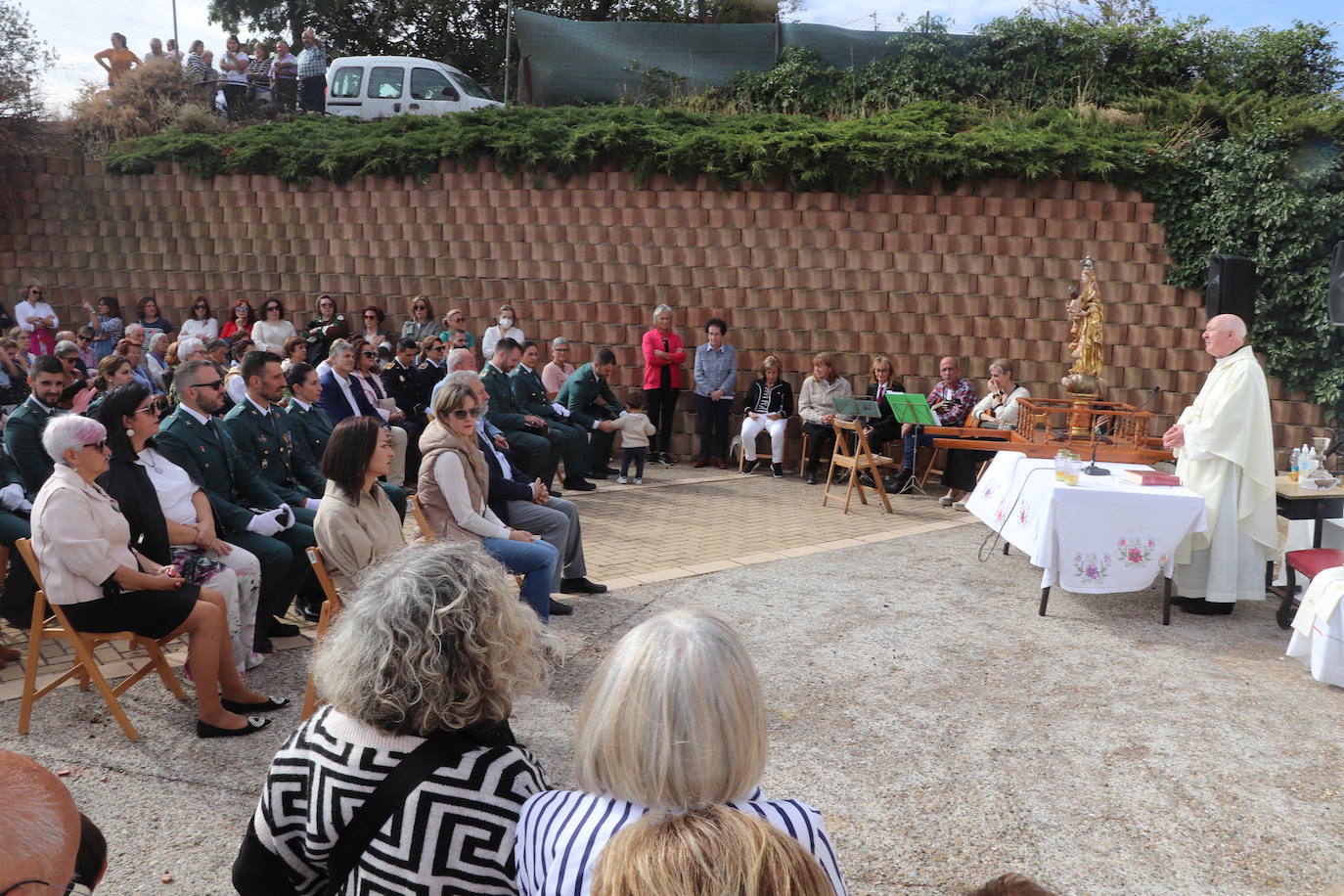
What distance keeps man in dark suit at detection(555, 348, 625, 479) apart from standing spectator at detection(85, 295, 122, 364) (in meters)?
6.62

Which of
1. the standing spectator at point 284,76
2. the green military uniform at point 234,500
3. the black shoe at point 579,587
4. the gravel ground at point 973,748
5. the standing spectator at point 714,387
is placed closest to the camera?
the gravel ground at point 973,748

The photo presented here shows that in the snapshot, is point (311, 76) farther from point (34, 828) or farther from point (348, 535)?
point (34, 828)

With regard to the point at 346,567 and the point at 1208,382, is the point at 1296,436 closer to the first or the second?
the point at 1208,382

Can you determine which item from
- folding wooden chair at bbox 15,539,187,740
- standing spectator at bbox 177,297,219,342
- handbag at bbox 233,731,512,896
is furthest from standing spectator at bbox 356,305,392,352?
handbag at bbox 233,731,512,896

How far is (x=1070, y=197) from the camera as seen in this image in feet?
38.2

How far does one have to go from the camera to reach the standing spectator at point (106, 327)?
13883 millimetres

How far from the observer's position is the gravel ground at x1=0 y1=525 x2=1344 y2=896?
3.55 metres

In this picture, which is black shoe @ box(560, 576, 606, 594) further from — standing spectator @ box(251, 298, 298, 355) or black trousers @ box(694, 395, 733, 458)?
standing spectator @ box(251, 298, 298, 355)

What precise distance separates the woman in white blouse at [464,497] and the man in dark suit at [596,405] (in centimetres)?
551

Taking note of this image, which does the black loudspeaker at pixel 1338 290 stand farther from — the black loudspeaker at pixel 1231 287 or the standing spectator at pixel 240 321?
the standing spectator at pixel 240 321

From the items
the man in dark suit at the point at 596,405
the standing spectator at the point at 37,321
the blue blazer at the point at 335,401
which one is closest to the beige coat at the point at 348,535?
the blue blazer at the point at 335,401

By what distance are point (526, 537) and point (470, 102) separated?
12.9 metres

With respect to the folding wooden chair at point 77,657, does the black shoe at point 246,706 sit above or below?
below

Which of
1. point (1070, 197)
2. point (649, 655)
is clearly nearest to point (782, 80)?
point (1070, 197)
